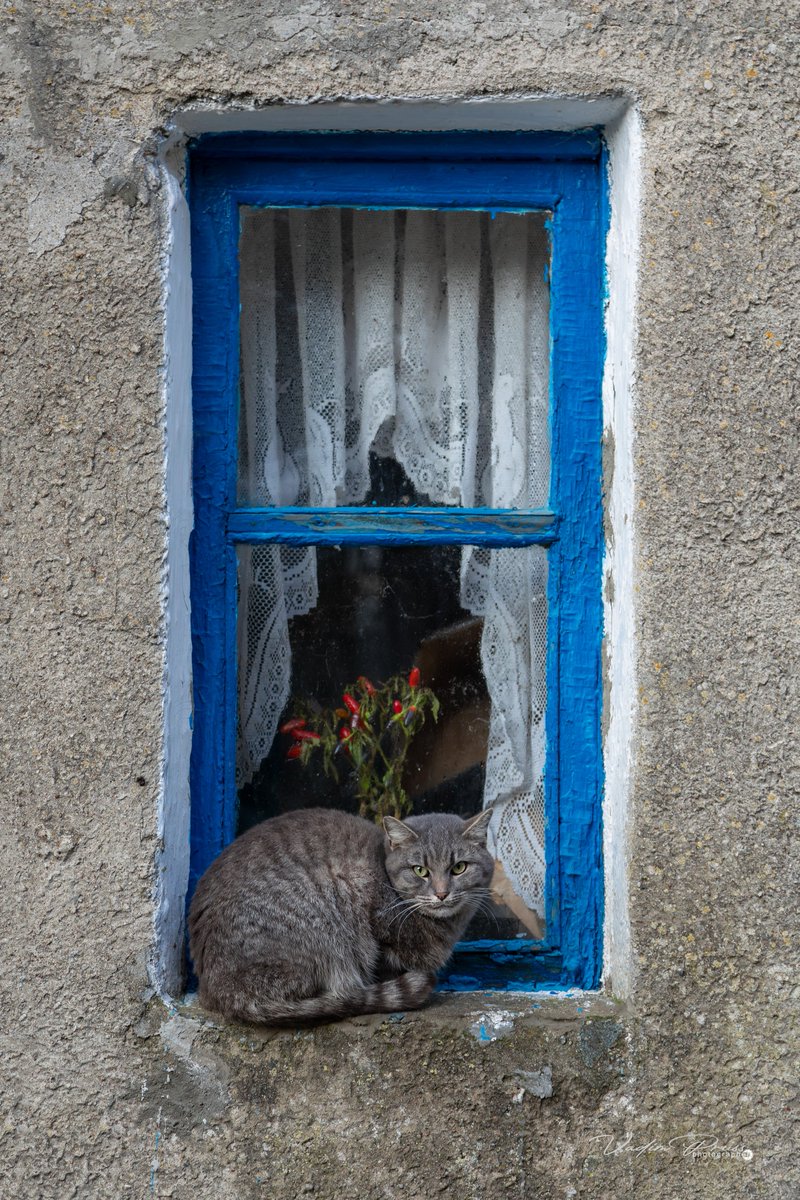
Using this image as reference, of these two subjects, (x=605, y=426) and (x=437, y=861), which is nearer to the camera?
(x=437, y=861)

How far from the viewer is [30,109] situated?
90.7 inches

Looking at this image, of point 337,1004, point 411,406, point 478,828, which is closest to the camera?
point 337,1004

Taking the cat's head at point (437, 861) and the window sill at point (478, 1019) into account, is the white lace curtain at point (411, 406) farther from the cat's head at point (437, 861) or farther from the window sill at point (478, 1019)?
the window sill at point (478, 1019)

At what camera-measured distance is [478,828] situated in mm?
2434

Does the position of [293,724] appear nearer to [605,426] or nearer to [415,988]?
[415,988]

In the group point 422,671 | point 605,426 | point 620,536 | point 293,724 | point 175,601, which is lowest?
point 293,724

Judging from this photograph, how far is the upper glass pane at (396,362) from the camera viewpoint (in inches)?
102

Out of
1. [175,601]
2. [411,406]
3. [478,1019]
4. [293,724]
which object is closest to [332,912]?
[478,1019]

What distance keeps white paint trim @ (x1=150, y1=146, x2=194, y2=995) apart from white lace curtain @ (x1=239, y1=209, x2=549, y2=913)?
6.8 inches

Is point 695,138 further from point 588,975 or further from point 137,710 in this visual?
point 588,975

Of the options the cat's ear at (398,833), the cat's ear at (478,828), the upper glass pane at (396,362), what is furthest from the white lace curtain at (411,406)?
the cat's ear at (398,833)

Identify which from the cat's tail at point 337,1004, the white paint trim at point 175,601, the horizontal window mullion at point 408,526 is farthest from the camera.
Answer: the horizontal window mullion at point 408,526

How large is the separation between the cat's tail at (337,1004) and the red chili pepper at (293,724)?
595mm

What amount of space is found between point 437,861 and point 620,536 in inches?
29.8
